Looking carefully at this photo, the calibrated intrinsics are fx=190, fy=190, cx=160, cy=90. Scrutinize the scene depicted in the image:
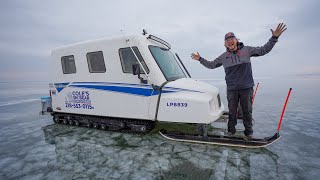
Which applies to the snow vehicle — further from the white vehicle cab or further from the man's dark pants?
the man's dark pants

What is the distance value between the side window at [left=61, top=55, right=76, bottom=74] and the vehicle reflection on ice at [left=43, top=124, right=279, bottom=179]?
231 cm

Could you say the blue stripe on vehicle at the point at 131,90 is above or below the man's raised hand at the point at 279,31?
below

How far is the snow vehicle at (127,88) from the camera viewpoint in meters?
4.81

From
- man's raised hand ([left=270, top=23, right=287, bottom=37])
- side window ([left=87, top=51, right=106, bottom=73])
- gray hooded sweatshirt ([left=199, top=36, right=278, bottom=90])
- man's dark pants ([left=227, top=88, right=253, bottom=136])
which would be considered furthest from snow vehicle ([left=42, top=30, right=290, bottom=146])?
man's raised hand ([left=270, top=23, right=287, bottom=37])

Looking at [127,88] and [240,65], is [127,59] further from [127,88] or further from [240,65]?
[240,65]

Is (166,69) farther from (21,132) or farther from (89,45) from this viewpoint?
(21,132)

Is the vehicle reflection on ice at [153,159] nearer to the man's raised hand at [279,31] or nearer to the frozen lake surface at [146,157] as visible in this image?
the frozen lake surface at [146,157]

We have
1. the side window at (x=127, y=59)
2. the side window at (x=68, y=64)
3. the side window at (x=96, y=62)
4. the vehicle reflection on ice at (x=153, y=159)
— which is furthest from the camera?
the side window at (x=68, y=64)

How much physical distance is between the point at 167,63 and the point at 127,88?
4.73 ft

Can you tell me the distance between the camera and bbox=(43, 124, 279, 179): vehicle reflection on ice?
3.61 m

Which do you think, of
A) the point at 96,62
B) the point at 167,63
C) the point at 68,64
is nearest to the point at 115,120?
the point at 96,62

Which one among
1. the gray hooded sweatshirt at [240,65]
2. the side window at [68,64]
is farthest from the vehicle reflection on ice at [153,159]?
the side window at [68,64]

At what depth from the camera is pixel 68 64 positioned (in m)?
6.55

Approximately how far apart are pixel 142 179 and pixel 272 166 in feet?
8.56
